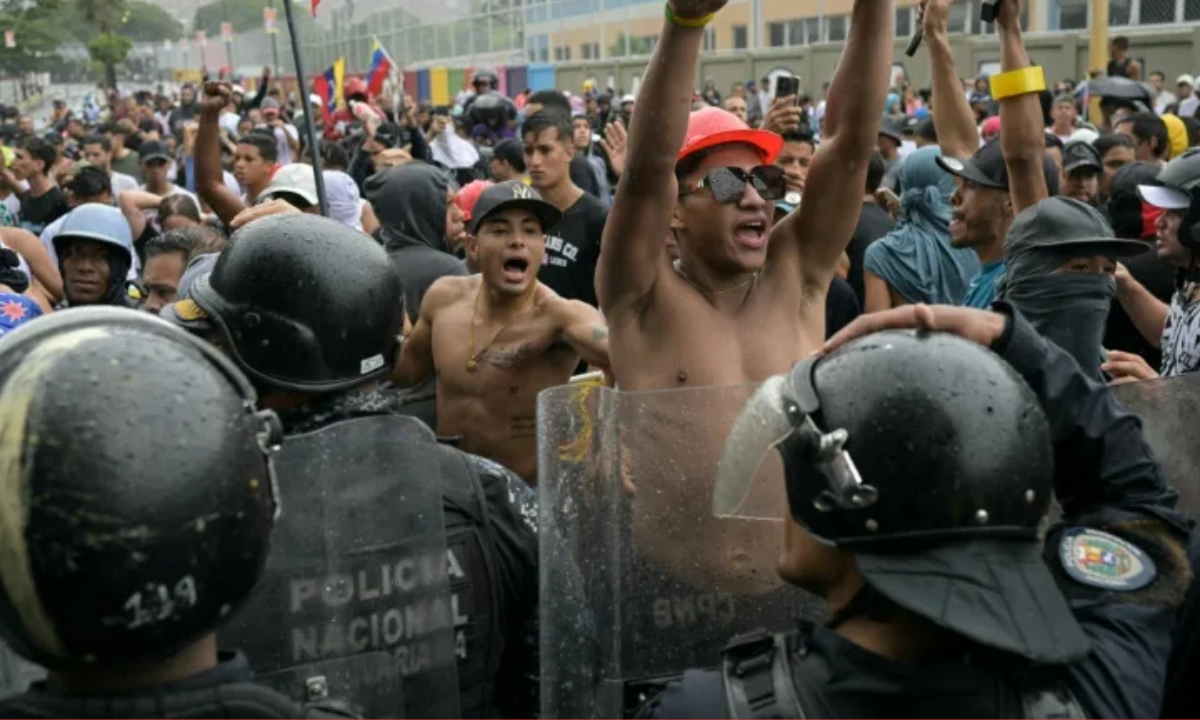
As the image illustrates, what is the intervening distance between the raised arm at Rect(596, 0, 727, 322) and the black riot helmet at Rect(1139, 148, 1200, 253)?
180 cm

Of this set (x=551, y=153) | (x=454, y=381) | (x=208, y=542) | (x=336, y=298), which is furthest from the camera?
(x=551, y=153)

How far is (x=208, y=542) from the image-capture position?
1686 millimetres

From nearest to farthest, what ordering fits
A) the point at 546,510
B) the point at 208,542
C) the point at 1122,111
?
the point at 208,542 < the point at 546,510 < the point at 1122,111

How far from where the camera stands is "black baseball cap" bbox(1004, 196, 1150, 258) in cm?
354

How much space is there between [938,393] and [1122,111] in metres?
13.3

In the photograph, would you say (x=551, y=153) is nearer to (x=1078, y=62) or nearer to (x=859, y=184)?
(x=859, y=184)

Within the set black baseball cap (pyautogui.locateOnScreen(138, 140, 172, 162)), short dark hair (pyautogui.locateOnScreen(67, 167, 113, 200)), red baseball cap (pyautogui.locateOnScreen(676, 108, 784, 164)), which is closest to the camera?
red baseball cap (pyautogui.locateOnScreen(676, 108, 784, 164))

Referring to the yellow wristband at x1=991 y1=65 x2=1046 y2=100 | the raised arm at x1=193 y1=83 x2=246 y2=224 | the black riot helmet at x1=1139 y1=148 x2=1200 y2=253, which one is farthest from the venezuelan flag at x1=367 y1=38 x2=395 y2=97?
the black riot helmet at x1=1139 y1=148 x2=1200 y2=253

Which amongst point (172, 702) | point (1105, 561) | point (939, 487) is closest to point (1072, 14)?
point (1105, 561)

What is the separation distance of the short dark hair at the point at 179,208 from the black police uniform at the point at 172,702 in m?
6.53

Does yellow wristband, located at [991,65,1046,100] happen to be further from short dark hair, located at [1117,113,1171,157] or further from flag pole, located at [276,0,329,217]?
short dark hair, located at [1117,113,1171,157]

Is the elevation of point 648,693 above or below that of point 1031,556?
below

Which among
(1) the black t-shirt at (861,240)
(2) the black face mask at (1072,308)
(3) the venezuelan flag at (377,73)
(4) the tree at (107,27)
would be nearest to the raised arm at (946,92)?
(1) the black t-shirt at (861,240)

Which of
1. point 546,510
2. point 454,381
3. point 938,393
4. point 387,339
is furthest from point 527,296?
point 938,393
